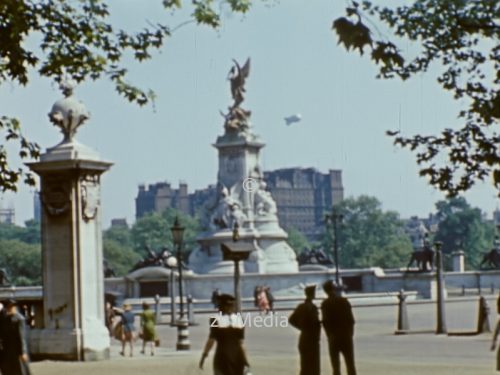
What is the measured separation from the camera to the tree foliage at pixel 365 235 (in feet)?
493

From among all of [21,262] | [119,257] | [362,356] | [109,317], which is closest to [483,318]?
[362,356]

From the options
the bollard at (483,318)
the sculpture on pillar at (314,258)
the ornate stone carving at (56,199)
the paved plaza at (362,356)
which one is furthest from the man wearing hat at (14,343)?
the sculpture on pillar at (314,258)

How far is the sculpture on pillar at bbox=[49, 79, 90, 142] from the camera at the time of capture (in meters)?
28.2

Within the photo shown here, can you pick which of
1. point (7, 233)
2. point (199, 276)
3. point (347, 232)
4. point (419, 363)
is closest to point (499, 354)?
point (419, 363)

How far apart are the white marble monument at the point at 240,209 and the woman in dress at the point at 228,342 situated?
222 ft

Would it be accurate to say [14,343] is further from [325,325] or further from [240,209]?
[240,209]

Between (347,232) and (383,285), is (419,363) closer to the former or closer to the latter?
(383,285)

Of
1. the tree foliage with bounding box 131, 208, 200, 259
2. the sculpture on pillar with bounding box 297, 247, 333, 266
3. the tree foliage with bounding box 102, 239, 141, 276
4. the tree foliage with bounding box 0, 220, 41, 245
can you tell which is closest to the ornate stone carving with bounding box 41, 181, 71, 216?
the sculpture on pillar with bounding box 297, 247, 333, 266

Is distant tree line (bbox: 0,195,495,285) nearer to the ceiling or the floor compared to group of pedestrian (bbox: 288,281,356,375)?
nearer to the ceiling

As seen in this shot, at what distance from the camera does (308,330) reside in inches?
717

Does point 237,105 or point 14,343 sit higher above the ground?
point 237,105

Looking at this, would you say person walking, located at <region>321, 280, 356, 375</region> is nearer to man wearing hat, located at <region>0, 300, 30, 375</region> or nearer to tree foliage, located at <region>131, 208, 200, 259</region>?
man wearing hat, located at <region>0, 300, 30, 375</region>

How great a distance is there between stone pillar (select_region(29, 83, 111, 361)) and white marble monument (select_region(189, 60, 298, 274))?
55626mm

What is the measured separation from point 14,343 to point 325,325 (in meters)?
4.10
